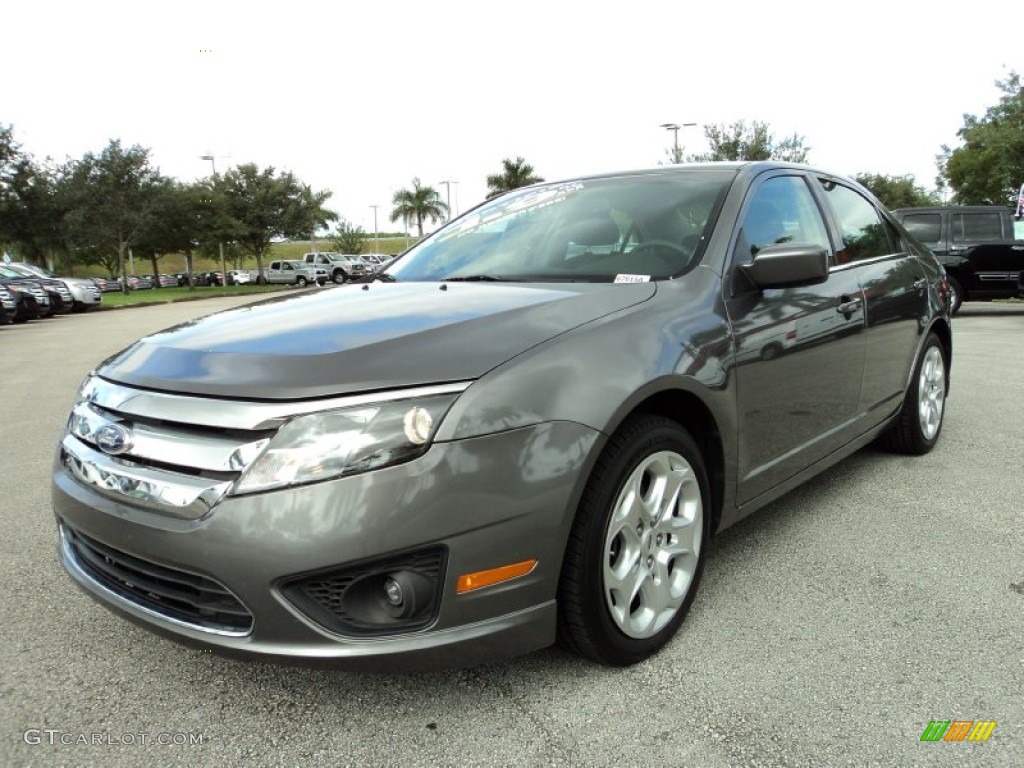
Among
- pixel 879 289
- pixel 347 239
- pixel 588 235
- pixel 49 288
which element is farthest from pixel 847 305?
pixel 347 239

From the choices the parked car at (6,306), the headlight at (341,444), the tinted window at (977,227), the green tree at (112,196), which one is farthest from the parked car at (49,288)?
the headlight at (341,444)

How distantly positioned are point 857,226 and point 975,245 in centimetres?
1055

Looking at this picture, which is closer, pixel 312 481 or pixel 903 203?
pixel 312 481

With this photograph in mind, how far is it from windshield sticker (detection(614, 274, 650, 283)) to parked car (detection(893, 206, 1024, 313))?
11.8m

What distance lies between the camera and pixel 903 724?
Answer: 1.92 meters

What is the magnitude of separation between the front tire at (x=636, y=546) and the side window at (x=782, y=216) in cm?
100

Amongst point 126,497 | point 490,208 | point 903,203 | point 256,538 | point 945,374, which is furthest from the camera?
point 903,203

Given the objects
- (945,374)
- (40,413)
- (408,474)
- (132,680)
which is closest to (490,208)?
(408,474)

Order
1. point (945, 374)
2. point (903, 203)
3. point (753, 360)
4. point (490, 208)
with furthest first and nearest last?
point (903, 203) < point (945, 374) < point (490, 208) < point (753, 360)

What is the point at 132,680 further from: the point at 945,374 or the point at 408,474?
the point at 945,374

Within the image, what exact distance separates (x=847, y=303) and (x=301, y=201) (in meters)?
42.4

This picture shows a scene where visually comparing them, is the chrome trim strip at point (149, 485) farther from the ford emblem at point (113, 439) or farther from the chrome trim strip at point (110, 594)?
the chrome trim strip at point (110, 594)

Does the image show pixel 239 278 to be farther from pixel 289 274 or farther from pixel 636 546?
pixel 636 546

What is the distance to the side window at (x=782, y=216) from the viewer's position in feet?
9.45
